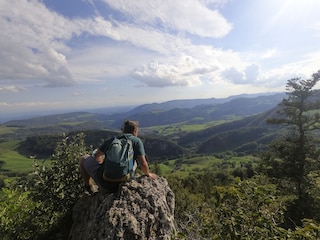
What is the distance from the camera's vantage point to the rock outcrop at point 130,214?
5.13 m

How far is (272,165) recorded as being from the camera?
2325 cm

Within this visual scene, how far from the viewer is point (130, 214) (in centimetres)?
538

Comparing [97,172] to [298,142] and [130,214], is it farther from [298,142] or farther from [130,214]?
[298,142]

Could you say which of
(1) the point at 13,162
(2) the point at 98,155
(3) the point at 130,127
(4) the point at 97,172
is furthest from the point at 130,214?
(1) the point at 13,162

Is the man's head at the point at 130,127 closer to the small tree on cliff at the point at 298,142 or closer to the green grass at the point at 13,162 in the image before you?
the small tree on cliff at the point at 298,142

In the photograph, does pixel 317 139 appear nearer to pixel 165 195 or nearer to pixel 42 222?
pixel 165 195

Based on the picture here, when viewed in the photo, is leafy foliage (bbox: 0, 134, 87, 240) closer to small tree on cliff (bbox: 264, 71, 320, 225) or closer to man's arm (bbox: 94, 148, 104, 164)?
man's arm (bbox: 94, 148, 104, 164)

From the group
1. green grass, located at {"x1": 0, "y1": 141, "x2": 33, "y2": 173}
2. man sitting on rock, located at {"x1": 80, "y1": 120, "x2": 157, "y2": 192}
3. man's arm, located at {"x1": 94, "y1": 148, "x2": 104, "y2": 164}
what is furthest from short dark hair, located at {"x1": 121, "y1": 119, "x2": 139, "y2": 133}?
green grass, located at {"x1": 0, "y1": 141, "x2": 33, "y2": 173}

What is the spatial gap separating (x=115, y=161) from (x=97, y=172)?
0.73 meters

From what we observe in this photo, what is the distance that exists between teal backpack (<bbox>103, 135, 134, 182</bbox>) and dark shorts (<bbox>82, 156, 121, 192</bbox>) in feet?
0.70

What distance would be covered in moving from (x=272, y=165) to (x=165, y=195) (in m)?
19.4

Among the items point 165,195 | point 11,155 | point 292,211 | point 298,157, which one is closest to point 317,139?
point 298,157

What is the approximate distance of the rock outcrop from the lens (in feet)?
16.8

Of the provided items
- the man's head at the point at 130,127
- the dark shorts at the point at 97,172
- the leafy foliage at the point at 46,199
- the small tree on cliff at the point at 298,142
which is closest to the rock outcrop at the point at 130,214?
the dark shorts at the point at 97,172
